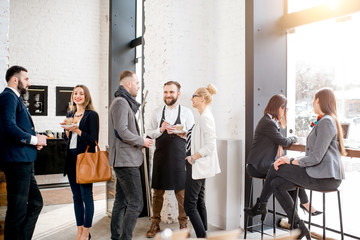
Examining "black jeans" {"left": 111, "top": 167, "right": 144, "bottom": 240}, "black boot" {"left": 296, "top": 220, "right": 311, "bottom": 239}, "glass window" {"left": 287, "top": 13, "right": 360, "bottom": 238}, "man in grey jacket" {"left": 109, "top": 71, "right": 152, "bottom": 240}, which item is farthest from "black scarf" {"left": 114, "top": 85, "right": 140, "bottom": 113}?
"glass window" {"left": 287, "top": 13, "right": 360, "bottom": 238}

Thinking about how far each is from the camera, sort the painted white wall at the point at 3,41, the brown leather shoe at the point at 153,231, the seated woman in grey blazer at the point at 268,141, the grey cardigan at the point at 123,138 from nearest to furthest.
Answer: the grey cardigan at the point at 123,138 → the seated woman in grey blazer at the point at 268,141 → the painted white wall at the point at 3,41 → the brown leather shoe at the point at 153,231

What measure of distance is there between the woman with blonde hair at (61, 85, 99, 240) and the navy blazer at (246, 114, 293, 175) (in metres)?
1.60

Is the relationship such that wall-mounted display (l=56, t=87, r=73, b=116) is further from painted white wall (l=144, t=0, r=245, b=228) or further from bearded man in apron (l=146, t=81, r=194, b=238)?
bearded man in apron (l=146, t=81, r=194, b=238)

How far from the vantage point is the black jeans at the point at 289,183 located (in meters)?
2.82

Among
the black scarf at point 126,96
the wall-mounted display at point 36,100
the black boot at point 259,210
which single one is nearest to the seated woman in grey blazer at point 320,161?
the black boot at point 259,210

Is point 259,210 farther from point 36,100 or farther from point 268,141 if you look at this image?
point 36,100

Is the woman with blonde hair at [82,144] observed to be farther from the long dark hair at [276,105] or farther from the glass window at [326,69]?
the glass window at [326,69]

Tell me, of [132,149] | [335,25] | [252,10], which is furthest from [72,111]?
[335,25]

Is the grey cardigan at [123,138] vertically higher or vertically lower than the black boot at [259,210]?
higher

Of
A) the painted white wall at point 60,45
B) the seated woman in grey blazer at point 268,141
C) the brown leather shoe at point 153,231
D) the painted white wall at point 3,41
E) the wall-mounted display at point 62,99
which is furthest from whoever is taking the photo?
the wall-mounted display at point 62,99

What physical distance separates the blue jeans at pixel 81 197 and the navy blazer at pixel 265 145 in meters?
1.64

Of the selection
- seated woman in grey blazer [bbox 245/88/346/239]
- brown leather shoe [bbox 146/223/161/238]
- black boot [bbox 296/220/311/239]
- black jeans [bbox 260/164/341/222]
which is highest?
seated woman in grey blazer [bbox 245/88/346/239]

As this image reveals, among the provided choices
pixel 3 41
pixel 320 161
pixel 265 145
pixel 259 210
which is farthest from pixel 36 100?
pixel 320 161

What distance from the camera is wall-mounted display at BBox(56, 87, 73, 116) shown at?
→ 702 centimetres
